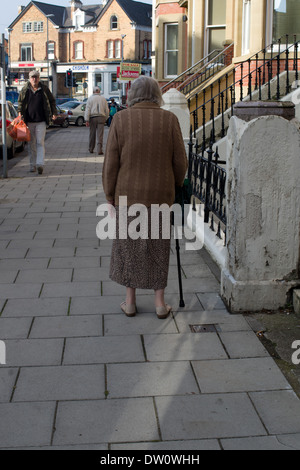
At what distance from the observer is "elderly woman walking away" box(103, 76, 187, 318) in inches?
175

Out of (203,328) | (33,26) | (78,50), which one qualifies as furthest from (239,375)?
(33,26)

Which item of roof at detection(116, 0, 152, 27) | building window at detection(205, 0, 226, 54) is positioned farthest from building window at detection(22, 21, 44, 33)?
building window at detection(205, 0, 226, 54)

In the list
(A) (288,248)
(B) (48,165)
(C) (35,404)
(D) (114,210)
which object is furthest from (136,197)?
(B) (48,165)

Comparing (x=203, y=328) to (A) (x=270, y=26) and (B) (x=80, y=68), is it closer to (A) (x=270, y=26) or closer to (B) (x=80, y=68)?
(A) (x=270, y=26)

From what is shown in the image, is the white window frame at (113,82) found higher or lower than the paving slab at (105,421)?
higher

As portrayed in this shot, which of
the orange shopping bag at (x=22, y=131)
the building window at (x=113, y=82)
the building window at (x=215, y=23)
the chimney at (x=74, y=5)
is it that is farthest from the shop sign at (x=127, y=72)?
the chimney at (x=74, y=5)

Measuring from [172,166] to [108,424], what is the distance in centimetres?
209

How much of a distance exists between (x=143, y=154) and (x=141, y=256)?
760 millimetres

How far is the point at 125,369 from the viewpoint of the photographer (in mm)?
3900

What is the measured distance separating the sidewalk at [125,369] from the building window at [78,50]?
68600mm

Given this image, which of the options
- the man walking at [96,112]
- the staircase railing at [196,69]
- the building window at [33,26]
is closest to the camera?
the man walking at [96,112]

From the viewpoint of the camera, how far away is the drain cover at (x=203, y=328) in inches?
179

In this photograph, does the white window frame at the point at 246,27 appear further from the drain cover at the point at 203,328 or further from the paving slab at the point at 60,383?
the paving slab at the point at 60,383

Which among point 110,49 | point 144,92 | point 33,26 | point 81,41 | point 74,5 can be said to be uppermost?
point 74,5
